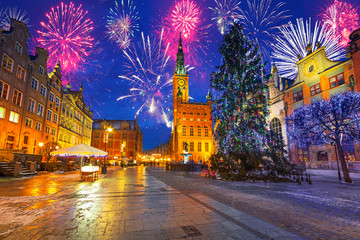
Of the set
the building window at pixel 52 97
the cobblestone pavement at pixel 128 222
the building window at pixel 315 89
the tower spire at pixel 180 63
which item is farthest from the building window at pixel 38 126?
the tower spire at pixel 180 63

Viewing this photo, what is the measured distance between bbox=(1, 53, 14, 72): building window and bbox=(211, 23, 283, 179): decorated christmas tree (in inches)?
904

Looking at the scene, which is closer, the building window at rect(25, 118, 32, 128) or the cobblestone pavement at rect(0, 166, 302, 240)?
the cobblestone pavement at rect(0, 166, 302, 240)

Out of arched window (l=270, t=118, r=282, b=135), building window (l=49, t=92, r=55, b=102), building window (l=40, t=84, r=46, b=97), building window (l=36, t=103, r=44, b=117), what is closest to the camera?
building window (l=36, t=103, r=44, b=117)

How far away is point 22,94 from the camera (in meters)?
24.2

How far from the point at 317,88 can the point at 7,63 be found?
4033cm

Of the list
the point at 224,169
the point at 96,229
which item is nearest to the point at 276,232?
the point at 96,229

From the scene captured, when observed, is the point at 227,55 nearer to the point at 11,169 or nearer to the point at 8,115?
the point at 11,169

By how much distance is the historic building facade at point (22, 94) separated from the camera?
21.0 meters

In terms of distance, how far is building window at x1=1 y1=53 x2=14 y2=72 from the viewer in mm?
20766

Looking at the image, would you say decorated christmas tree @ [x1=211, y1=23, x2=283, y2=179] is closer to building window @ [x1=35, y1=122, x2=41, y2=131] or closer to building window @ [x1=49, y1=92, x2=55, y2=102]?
building window @ [x1=35, y1=122, x2=41, y2=131]

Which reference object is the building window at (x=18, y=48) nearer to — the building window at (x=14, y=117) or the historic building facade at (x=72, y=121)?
the building window at (x=14, y=117)

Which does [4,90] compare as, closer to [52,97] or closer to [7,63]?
[7,63]

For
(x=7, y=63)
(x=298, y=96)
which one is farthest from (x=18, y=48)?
(x=298, y=96)

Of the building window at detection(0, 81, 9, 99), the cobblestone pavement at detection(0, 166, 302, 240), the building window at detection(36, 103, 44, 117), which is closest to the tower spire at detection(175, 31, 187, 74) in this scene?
the building window at detection(36, 103, 44, 117)
